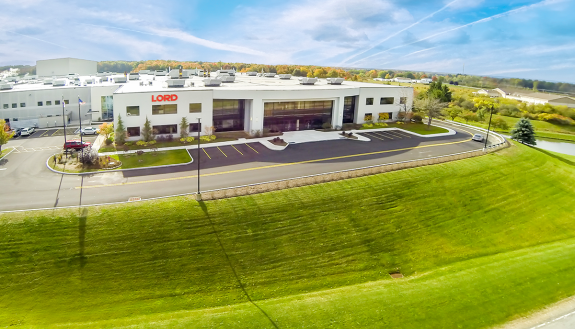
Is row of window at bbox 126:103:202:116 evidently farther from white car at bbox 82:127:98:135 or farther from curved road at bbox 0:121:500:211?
white car at bbox 82:127:98:135

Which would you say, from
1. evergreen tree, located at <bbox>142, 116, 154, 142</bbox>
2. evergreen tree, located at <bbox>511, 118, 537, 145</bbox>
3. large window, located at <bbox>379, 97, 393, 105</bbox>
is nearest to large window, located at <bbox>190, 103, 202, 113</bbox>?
evergreen tree, located at <bbox>142, 116, 154, 142</bbox>

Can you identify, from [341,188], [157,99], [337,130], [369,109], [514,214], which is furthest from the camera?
[369,109]

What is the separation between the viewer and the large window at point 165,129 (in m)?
39.2

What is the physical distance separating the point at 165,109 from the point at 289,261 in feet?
83.9

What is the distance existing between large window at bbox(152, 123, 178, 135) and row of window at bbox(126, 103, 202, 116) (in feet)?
5.26

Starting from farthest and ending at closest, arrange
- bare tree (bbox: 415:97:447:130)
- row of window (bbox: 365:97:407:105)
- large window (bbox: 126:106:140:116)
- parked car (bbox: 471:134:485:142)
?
row of window (bbox: 365:97:407:105)
bare tree (bbox: 415:97:447:130)
parked car (bbox: 471:134:485:142)
large window (bbox: 126:106:140:116)

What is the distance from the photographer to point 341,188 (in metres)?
27.5

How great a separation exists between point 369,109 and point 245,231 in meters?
→ 35.7

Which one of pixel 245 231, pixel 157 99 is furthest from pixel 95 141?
pixel 245 231

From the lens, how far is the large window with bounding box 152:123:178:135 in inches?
1544

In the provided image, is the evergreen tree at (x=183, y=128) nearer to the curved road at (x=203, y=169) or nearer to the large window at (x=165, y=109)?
the large window at (x=165, y=109)

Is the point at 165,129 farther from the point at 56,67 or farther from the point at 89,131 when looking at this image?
the point at 56,67

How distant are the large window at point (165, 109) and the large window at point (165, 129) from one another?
1.61 metres

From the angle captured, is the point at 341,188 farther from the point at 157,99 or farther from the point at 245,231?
the point at 157,99
